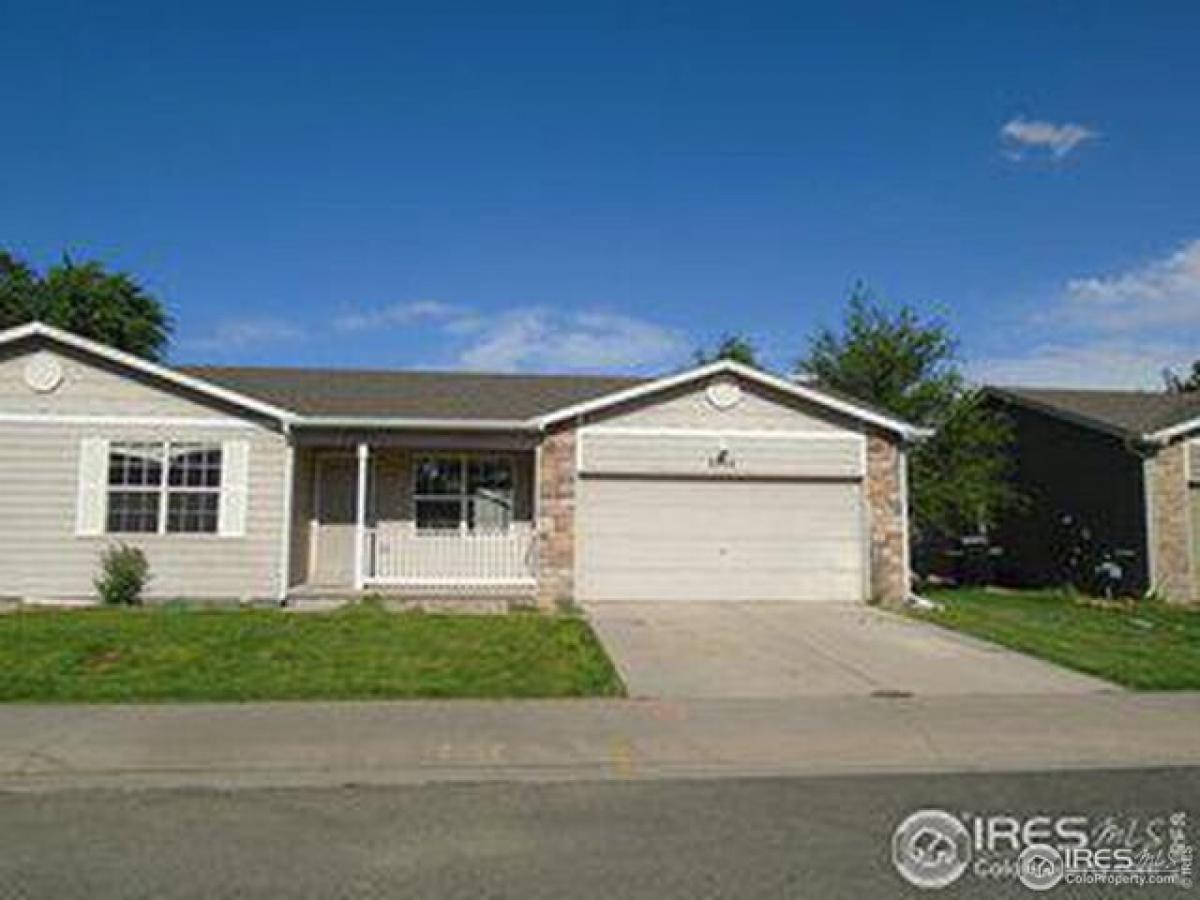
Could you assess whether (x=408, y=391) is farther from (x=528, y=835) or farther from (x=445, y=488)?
(x=528, y=835)

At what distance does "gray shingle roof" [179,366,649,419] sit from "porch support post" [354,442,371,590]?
0.83 metres

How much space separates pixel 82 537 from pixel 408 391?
6.46 meters

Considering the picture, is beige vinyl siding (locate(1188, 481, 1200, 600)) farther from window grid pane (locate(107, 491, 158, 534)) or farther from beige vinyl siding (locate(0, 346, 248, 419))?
window grid pane (locate(107, 491, 158, 534))

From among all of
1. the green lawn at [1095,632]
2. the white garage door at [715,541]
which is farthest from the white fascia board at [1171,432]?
the white garage door at [715,541]

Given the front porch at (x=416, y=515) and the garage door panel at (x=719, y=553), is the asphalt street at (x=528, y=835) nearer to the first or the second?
the garage door panel at (x=719, y=553)

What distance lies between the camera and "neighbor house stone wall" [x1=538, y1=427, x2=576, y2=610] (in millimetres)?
18953

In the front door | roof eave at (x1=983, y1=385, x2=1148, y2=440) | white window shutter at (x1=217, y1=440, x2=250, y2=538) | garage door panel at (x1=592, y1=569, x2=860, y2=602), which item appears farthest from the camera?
roof eave at (x1=983, y1=385, x2=1148, y2=440)

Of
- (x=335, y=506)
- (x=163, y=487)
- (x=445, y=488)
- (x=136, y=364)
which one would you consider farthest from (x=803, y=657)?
(x=136, y=364)

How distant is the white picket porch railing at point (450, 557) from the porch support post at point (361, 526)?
0.21m

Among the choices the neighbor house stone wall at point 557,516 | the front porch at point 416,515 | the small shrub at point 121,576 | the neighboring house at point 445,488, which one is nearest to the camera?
the small shrub at point 121,576

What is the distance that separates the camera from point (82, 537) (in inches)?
713

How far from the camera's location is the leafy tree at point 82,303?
4566cm

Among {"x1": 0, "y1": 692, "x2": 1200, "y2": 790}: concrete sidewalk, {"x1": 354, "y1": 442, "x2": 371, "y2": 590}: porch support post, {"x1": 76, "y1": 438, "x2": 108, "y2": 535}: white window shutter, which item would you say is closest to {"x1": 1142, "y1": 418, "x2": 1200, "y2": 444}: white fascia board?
{"x1": 0, "y1": 692, "x2": 1200, "y2": 790}: concrete sidewalk

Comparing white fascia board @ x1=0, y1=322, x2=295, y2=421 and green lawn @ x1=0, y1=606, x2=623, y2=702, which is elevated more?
white fascia board @ x1=0, y1=322, x2=295, y2=421
